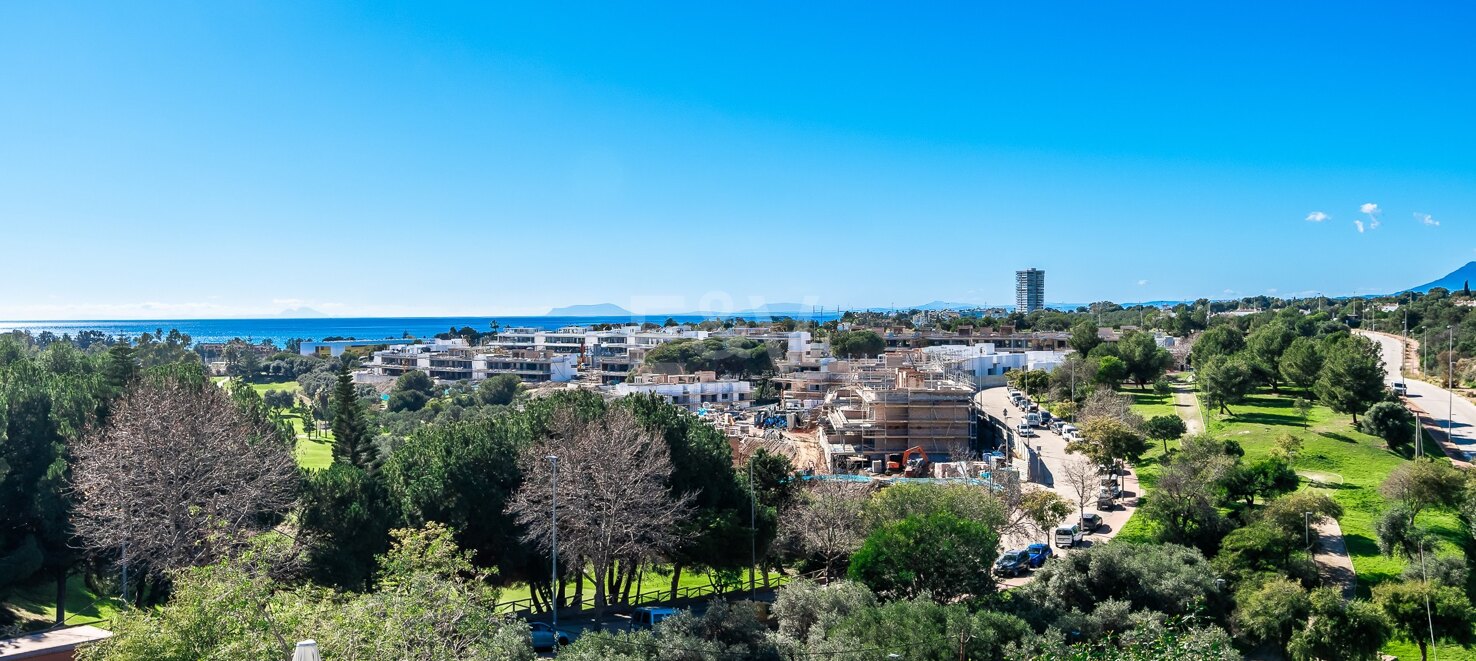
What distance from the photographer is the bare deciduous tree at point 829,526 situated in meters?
24.5

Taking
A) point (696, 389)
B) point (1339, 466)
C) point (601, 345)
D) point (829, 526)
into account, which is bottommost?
point (829, 526)

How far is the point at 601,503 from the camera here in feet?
67.0

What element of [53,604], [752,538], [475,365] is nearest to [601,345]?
[475,365]

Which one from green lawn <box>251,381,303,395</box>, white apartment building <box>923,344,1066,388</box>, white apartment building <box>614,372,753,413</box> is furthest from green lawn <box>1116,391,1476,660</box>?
green lawn <box>251,381,303,395</box>

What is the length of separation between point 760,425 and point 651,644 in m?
42.4

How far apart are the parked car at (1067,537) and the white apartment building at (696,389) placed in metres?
36.2

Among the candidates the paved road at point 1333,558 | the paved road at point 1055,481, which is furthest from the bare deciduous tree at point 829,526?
the paved road at point 1333,558

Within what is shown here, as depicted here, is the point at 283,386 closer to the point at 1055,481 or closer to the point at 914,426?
the point at 914,426

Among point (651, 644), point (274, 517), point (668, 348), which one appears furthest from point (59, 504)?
point (668, 348)

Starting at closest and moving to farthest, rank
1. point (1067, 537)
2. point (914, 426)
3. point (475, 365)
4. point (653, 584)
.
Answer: point (1067, 537) → point (653, 584) → point (914, 426) → point (475, 365)

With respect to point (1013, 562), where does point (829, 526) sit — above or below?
above

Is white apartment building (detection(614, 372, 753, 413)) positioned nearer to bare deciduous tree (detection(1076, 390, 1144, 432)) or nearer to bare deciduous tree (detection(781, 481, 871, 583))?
bare deciduous tree (detection(1076, 390, 1144, 432))

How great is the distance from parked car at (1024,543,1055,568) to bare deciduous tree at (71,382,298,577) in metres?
21.2

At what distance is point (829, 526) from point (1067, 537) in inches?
362
